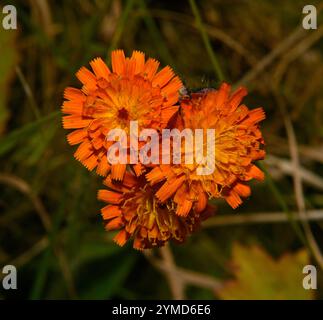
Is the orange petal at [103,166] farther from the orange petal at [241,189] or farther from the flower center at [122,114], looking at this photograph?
the orange petal at [241,189]

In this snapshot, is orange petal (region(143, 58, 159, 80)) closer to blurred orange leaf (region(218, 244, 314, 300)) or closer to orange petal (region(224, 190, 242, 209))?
orange petal (region(224, 190, 242, 209))

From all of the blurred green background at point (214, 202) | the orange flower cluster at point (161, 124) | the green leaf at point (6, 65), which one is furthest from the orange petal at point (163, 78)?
the green leaf at point (6, 65)

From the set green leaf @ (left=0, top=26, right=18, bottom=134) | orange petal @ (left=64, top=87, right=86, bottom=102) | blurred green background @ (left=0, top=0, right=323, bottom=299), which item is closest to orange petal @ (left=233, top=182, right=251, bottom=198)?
orange petal @ (left=64, top=87, right=86, bottom=102)

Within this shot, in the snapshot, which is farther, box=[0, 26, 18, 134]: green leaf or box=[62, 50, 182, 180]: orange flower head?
box=[0, 26, 18, 134]: green leaf

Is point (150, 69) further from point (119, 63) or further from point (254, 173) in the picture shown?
point (254, 173)

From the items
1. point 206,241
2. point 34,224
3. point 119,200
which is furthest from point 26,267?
point 119,200

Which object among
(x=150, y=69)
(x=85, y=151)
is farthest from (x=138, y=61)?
(x=85, y=151)
